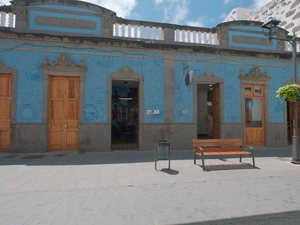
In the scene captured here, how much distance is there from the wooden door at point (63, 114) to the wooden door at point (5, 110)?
161cm

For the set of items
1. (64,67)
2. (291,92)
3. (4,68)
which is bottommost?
(291,92)

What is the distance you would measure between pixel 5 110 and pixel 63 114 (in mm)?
2272

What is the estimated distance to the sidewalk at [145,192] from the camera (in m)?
3.05

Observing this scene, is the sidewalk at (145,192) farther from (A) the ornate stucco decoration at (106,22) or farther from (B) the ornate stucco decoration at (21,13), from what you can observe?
(A) the ornate stucco decoration at (106,22)

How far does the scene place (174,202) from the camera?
11.7 feet

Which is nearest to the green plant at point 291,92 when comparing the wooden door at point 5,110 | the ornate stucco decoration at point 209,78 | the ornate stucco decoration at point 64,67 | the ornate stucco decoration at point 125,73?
the ornate stucco decoration at point 209,78

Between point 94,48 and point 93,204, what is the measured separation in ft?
22.0

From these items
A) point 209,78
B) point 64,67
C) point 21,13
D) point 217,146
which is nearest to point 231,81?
point 209,78

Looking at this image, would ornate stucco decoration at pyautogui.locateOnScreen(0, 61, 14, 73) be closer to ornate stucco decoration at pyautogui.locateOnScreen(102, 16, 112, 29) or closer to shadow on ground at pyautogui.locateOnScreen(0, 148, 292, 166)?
shadow on ground at pyautogui.locateOnScreen(0, 148, 292, 166)

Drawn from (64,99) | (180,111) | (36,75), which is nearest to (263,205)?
(180,111)

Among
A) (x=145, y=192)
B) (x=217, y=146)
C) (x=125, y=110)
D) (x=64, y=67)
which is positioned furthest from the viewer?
(x=125, y=110)

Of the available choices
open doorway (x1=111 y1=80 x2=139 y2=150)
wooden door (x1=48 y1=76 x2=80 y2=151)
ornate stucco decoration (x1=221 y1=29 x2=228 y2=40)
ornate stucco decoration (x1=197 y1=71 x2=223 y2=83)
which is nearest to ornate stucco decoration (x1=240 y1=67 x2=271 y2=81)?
ornate stucco decoration (x1=197 y1=71 x2=223 y2=83)

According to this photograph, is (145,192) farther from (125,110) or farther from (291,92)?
(125,110)

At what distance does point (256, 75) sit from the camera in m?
9.49
